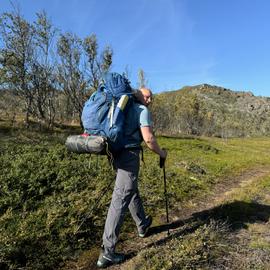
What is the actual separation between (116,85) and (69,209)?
2610 millimetres

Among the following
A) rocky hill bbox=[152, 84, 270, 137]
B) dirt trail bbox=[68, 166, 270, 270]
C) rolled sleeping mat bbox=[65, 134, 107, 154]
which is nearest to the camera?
rolled sleeping mat bbox=[65, 134, 107, 154]

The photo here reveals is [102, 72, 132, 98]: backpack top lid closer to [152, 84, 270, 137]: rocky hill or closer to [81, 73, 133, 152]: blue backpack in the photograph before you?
[81, 73, 133, 152]: blue backpack

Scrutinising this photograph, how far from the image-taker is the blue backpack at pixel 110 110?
3.73m

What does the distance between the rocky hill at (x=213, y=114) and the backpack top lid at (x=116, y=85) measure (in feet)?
117

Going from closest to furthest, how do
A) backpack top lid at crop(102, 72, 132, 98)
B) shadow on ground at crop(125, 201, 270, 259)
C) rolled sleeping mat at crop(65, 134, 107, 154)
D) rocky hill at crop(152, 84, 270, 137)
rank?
1. rolled sleeping mat at crop(65, 134, 107, 154)
2. backpack top lid at crop(102, 72, 132, 98)
3. shadow on ground at crop(125, 201, 270, 259)
4. rocky hill at crop(152, 84, 270, 137)

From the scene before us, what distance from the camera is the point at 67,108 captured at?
32.5 meters

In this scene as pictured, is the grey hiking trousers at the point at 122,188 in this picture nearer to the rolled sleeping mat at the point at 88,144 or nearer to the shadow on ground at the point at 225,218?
the rolled sleeping mat at the point at 88,144

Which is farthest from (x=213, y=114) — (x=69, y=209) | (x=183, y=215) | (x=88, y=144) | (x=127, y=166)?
(x=88, y=144)

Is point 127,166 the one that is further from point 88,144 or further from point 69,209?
point 69,209

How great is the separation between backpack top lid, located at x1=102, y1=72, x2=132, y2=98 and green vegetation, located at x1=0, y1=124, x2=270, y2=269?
202 cm

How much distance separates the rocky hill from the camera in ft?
179

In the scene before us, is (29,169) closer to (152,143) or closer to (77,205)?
(77,205)

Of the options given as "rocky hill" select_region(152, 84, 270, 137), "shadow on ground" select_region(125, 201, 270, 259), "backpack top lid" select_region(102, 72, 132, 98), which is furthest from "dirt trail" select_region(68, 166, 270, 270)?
"rocky hill" select_region(152, 84, 270, 137)

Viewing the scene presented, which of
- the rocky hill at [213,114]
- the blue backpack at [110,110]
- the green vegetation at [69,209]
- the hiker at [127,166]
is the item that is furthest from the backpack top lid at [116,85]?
the rocky hill at [213,114]
